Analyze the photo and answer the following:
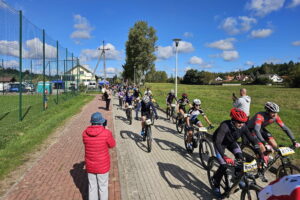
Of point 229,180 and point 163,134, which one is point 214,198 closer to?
point 229,180

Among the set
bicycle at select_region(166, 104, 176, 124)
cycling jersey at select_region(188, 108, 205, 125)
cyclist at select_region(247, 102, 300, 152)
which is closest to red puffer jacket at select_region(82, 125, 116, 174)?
cyclist at select_region(247, 102, 300, 152)

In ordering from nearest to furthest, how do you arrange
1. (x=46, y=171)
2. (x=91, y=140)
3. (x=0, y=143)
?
1. (x=91, y=140)
2. (x=46, y=171)
3. (x=0, y=143)

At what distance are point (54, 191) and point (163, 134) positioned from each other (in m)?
5.27

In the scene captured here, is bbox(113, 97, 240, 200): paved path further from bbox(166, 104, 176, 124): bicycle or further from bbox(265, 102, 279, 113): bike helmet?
bbox(166, 104, 176, 124): bicycle

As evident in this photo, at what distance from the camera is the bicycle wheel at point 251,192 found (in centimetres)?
281

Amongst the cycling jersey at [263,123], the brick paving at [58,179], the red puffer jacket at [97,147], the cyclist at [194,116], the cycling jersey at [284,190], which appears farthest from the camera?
the cyclist at [194,116]

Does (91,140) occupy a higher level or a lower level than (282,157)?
higher

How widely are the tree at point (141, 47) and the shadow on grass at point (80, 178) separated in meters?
41.0

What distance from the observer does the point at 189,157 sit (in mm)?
6121

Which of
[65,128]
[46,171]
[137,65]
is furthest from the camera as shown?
[137,65]

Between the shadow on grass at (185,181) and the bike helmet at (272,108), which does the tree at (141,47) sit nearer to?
the shadow on grass at (185,181)

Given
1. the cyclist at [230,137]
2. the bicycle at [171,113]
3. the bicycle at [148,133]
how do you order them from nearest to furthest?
the cyclist at [230,137]
the bicycle at [148,133]
the bicycle at [171,113]

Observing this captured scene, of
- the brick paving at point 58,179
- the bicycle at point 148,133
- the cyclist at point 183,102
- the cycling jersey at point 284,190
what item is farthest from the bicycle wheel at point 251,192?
the cyclist at point 183,102

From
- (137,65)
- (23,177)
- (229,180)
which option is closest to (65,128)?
(23,177)
